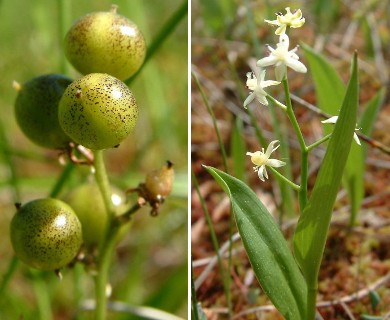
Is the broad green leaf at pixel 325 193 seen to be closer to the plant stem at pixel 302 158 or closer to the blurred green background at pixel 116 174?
the plant stem at pixel 302 158

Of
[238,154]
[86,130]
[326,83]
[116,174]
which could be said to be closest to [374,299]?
[238,154]

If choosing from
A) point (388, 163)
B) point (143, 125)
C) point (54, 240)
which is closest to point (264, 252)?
point (54, 240)

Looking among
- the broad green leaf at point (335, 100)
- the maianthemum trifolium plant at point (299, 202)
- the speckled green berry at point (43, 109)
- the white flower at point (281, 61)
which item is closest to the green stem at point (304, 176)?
the maianthemum trifolium plant at point (299, 202)

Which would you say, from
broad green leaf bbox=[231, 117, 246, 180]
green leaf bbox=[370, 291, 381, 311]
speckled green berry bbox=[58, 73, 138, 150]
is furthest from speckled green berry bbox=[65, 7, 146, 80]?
green leaf bbox=[370, 291, 381, 311]

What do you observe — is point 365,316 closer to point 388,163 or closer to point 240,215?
point 240,215

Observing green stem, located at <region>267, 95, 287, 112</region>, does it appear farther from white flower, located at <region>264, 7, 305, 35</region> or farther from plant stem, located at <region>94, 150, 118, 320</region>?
plant stem, located at <region>94, 150, 118, 320</region>

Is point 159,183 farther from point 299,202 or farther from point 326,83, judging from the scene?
point 326,83

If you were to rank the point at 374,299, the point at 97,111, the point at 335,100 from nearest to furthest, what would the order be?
1. the point at 97,111
2. the point at 374,299
3. the point at 335,100

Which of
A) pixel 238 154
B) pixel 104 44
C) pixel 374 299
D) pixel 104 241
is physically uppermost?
pixel 104 44
